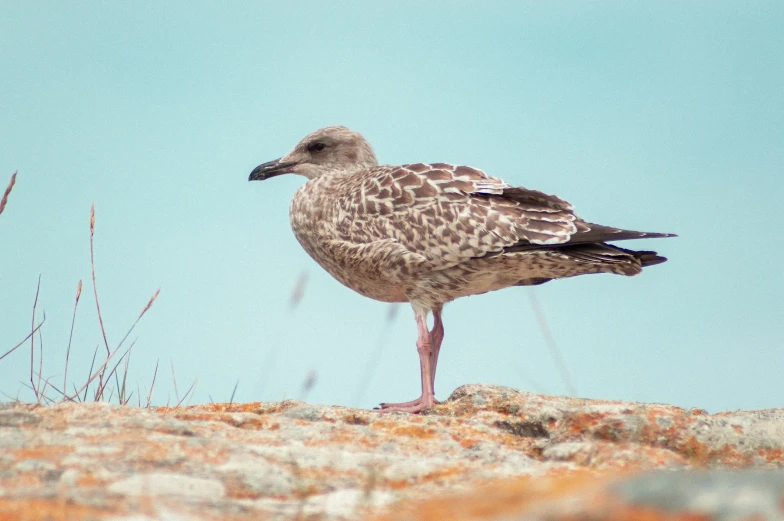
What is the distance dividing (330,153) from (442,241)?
268 cm

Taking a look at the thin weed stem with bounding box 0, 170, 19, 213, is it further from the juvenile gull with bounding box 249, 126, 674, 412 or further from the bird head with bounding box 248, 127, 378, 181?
the bird head with bounding box 248, 127, 378, 181

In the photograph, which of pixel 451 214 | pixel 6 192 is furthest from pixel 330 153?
pixel 6 192

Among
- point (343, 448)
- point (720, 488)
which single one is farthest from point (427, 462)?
point (720, 488)

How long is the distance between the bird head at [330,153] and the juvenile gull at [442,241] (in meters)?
1.24

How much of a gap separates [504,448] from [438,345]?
377 centimetres

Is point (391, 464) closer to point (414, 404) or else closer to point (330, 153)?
point (414, 404)

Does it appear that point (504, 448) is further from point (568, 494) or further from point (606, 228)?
point (606, 228)

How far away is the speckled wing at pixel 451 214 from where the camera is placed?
295 inches

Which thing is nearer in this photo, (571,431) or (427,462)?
(427,462)

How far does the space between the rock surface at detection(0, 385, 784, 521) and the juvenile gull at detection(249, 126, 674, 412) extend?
195 cm

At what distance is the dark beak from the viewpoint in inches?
394

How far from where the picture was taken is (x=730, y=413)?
230 inches

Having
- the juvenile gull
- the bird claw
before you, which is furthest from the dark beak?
the bird claw

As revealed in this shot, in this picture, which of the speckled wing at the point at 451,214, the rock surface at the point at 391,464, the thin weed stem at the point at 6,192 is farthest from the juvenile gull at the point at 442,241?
the thin weed stem at the point at 6,192
